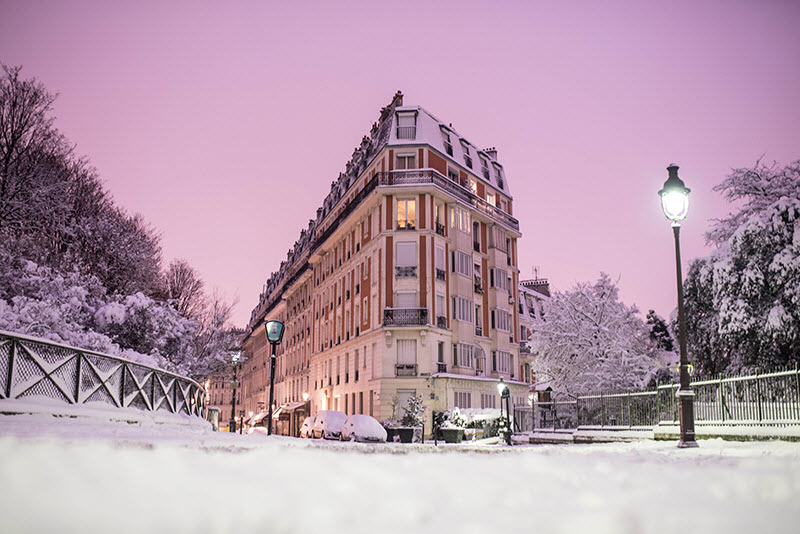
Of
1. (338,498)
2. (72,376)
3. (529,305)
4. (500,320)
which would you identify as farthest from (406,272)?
(338,498)

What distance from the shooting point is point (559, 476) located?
2.38 m

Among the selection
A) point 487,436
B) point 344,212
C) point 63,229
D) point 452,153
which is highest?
point 452,153

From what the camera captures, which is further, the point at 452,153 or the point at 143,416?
the point at 452,153

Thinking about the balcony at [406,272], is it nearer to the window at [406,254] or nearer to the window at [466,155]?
the window at [406,254]

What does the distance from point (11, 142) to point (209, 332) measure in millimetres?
21662

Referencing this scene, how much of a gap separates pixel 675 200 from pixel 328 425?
18.3m

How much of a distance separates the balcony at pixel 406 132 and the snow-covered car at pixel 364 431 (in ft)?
77.3

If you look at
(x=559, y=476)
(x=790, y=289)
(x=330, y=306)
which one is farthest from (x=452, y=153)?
(x=559, y=476)

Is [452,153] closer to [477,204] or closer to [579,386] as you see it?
[477,204]

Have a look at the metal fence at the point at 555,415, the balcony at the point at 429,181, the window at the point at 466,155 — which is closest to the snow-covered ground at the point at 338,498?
the metal fence at the point at 555,415

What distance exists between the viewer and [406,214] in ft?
135

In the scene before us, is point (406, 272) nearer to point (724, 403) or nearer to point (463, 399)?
point (463, 399)

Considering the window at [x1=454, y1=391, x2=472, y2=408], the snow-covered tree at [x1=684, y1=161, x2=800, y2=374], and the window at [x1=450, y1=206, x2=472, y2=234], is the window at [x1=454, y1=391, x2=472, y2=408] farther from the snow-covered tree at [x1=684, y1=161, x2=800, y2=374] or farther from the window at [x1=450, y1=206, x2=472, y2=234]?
the snow-covered tree at [x1=684, y1=161, x2=800, y2=374]

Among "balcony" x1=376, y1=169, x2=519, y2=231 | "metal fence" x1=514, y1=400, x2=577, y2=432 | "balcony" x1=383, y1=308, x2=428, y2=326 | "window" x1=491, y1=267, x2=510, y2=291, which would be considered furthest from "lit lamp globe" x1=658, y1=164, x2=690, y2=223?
"window" x1=491, y1=267, x2=510, y2=291
